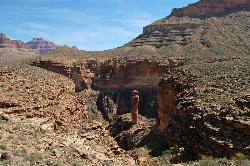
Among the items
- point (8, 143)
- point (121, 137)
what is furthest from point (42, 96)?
point (121, 137)

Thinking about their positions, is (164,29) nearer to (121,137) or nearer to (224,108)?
(121,137)

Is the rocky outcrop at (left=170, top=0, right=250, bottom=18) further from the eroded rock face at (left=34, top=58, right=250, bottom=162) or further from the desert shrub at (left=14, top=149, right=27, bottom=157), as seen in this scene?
the desert shrub at (left=14, top=149, right=27, bottom=157)

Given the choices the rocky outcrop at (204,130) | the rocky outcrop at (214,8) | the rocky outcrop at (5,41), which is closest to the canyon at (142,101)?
the rocky outcrop at (204,130)

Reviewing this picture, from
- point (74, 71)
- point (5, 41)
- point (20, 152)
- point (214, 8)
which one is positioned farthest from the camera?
point (5, 41)

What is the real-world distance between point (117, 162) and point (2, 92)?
32.6 ft

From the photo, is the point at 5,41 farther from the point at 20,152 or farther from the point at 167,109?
the point at 20,152

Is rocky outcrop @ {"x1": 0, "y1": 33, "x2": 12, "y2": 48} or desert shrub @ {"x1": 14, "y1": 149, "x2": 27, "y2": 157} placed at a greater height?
rocky outcrop @ {"x1": 0, "y1": 33, "x2": 12, "y2": 48}

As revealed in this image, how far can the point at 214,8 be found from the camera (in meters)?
103

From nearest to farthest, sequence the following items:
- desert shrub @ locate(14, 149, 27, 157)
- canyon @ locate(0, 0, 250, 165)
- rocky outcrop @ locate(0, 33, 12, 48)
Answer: desert shrub @ locate(14, 149, 27, 157)
canyon @ locate(0, 0, 250, 165)
rocky outcrop @ locate(0, 33, 12, 48)

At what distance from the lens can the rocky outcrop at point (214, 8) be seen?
102044mm

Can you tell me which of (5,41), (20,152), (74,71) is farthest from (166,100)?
(5,41)

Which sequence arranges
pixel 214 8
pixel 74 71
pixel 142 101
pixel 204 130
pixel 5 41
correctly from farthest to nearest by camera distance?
pixel 5 41, pixel 214 8, pixel 142 101, pixel 74 71, pixel 204 130

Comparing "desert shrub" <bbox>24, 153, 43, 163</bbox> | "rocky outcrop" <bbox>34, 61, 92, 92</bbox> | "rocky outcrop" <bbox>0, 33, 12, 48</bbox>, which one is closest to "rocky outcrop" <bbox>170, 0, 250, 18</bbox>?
"rocky outcrop" <bbox>34, 61, 92, 92</bbox>

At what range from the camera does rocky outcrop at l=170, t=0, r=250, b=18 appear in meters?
102
